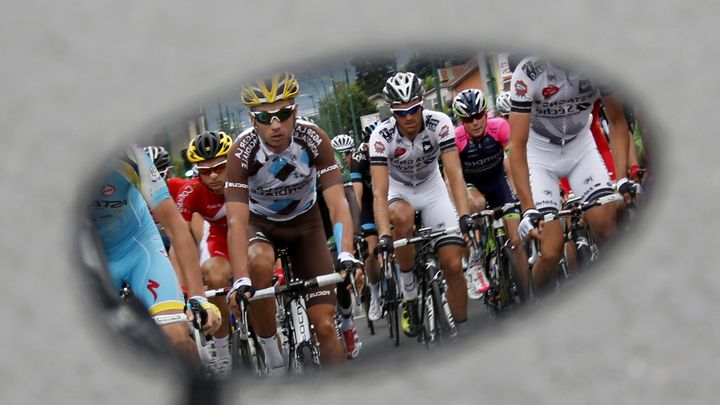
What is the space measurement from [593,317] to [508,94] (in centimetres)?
380

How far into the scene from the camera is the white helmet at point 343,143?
113 inches

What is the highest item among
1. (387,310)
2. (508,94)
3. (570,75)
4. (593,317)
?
(570,75)

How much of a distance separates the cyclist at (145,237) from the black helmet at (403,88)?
0.64 meters

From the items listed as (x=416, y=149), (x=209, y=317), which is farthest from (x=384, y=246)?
(x=209, y=317)

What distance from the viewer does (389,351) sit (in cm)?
261

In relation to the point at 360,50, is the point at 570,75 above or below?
below

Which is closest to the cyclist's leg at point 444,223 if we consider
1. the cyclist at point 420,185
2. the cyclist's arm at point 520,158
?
the cyclist at point 420,185

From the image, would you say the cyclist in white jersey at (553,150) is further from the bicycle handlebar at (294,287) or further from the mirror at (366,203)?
the bicycle handlebar at (294,287)

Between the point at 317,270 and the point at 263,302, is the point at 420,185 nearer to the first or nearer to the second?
the point at 317,270

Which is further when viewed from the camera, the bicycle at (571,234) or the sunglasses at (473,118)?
the sunglasses at (473,118)

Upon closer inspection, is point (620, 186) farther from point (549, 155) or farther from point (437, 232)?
point (437, 232)

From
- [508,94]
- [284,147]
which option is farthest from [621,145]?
[284,147]

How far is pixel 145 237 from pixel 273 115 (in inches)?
33.5

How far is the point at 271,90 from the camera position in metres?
2.40
